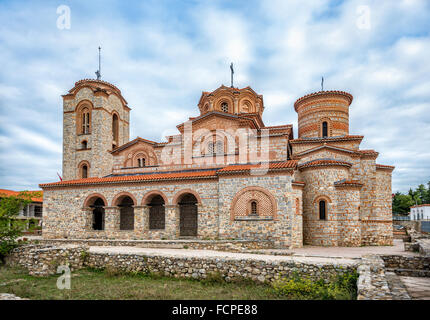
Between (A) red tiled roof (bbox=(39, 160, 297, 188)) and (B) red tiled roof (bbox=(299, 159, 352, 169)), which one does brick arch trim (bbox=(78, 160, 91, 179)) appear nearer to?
(A) red tiled roof (bbox=(39, 160, 297, 188))

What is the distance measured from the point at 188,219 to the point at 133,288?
9.28 metres

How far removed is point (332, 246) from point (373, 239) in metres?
3.11

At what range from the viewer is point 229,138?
54.7 feet

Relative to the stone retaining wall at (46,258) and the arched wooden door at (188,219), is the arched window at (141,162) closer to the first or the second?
the arched wooden door at (188,219)

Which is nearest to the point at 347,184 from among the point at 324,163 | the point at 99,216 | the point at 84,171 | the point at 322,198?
the point at 322,198

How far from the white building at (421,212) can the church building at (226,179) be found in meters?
28.9

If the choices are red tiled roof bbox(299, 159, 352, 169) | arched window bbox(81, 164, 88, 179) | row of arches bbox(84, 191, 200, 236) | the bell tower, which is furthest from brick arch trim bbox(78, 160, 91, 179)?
red tiled roof bbox(299, 159, 352, 169)

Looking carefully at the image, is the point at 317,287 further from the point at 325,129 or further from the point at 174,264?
the point at 325,129

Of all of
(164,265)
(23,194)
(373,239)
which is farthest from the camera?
(373,239)

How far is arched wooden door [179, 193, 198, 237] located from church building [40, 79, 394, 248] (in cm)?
6

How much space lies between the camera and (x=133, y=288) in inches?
300

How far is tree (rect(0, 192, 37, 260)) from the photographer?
10922 mm
